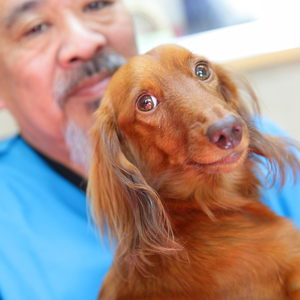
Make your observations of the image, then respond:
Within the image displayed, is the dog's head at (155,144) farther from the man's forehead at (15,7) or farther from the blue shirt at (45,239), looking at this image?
the man's forehead at (15,7)

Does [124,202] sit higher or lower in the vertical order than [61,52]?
lower

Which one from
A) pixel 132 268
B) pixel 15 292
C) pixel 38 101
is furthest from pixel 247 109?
pixel 15 292

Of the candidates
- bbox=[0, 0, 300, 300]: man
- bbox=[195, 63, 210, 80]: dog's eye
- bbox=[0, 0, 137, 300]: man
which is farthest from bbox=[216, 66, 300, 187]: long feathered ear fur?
bbox=[0, 0, 137, 300]: man

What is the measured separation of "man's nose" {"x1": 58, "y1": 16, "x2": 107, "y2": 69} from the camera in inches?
56.8

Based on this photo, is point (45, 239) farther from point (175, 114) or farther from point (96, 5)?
point (96, 5)

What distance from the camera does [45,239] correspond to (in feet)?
4.92

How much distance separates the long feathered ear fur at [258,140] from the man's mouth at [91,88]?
0.55 meters

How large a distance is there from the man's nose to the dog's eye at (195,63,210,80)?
1.94ft

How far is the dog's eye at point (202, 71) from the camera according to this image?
1.08 m

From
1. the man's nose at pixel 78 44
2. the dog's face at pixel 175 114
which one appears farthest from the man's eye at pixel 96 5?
the dog's face at pixel 175 114

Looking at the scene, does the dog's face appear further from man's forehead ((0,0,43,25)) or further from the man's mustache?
man's forehead ((0,0,43,25))

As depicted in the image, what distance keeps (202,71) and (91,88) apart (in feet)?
2.10

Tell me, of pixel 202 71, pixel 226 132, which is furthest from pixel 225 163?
pixel 202 71

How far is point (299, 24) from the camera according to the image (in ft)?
8.86
